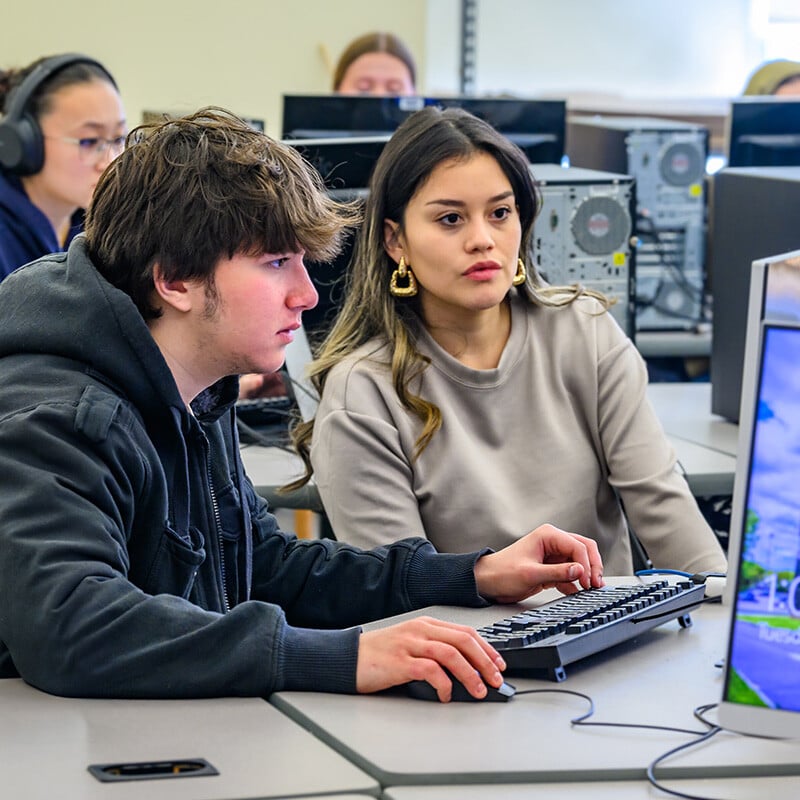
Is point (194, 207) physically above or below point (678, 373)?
above

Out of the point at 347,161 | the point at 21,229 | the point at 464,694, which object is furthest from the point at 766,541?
the point at 21,229

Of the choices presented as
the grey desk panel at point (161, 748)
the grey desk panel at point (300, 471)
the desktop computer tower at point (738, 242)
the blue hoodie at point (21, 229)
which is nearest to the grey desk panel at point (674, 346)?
the desktop computer tower at point (738, 242)

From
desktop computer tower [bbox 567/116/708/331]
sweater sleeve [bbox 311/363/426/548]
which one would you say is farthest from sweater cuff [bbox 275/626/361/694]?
desktop computer tower [bbox 567/116/708/331]

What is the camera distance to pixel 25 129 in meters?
2.87

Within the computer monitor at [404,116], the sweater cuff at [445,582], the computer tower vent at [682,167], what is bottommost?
the sweater cuff at [445,582]

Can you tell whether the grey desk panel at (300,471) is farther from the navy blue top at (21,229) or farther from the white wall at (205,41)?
the white wall at (205,41)

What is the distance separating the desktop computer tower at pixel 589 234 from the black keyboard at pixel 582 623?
1.11 m

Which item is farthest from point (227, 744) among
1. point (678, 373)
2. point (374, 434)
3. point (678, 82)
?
point (678, 82)

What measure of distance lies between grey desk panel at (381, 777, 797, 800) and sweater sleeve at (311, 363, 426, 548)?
2.59ft

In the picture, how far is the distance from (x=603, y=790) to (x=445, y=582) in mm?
472

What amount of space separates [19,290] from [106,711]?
40 centimetres

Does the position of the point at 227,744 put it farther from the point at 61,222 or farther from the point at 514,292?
the point at 61,222

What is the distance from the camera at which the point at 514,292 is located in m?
2.04

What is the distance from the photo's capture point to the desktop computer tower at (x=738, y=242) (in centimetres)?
241
